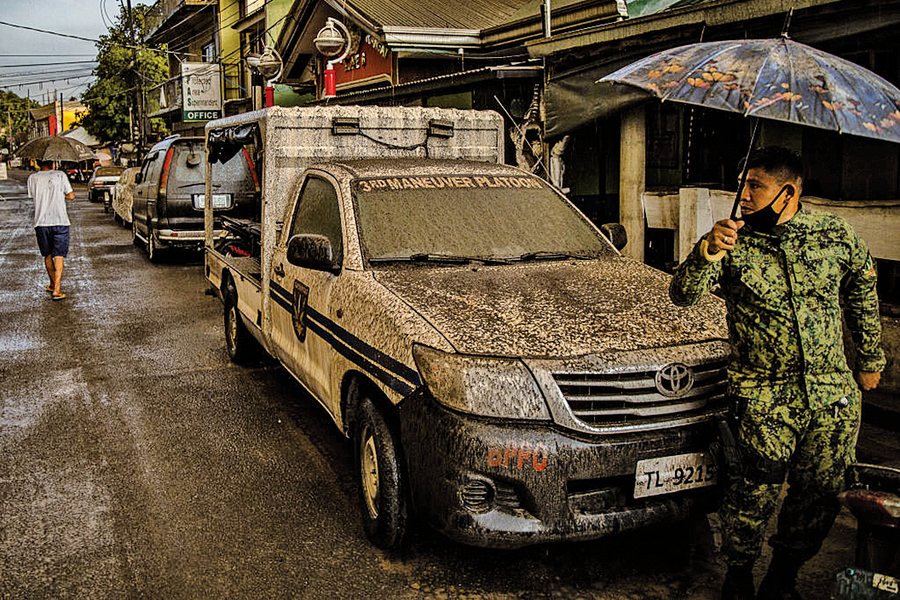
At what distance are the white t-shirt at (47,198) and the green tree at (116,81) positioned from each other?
35337 mm

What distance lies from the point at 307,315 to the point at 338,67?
14.5 m

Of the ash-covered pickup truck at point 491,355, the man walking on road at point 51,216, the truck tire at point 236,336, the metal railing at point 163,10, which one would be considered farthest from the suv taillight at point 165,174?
the metal railing at point 163,10

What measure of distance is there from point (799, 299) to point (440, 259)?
2118mm

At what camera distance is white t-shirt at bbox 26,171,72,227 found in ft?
36.9

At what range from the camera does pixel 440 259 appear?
4832mm

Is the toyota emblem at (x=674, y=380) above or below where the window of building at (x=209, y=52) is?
below

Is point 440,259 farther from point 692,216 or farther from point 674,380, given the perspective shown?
point 692,216

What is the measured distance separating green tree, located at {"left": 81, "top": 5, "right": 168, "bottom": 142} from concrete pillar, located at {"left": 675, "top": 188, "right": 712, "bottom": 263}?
133 ft

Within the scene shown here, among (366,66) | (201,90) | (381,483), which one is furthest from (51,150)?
(201,90)

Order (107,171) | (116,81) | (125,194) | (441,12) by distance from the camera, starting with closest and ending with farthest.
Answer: (441,12), (125,194), (107,171), (116,81)

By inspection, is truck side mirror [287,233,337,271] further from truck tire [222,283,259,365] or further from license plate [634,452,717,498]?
truck tire [222,283,259,365]

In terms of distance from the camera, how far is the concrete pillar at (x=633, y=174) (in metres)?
9.45

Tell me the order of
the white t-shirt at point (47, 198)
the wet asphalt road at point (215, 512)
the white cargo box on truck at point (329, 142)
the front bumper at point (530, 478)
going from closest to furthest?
1. the front bumper at point (530, 478)
2. the wet asphalt road at point (215, 512)
3. the white cargo box on truck at point (329, 142)
4. the white t-shirt at point (47, 198)

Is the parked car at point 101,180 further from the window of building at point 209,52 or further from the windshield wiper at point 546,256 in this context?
the windshield wiper at point 546,256
